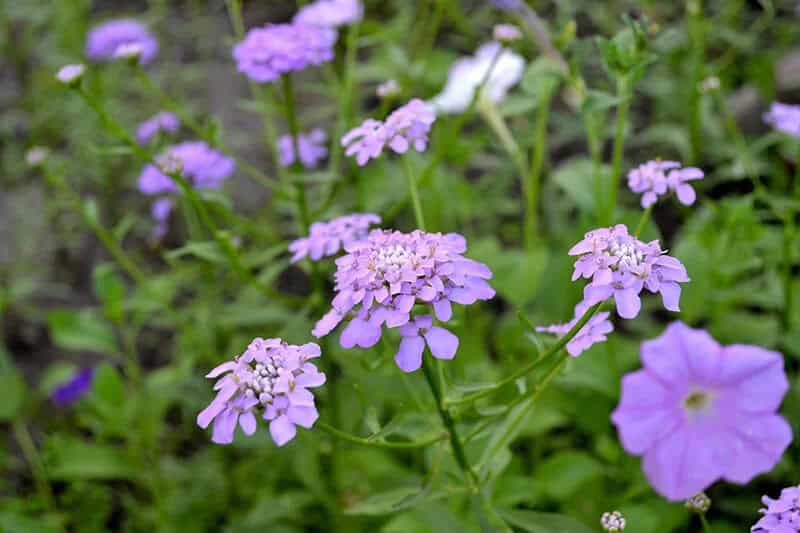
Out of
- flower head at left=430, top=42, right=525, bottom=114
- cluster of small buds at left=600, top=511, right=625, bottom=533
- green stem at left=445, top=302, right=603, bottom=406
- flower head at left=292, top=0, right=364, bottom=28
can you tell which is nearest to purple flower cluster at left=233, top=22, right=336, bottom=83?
flower head at left=292, top=0, right=364, bottom=28

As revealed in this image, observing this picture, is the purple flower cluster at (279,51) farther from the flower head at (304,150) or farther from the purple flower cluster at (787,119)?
the purple flower cluster at (787,119)

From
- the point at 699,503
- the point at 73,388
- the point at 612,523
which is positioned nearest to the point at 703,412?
the point at 699,503

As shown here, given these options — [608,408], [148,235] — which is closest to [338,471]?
[608,408]

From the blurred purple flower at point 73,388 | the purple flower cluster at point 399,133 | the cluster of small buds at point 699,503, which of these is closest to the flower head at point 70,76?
the purple flower cluster at point 399,133

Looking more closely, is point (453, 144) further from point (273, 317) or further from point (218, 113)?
point (218, 113)

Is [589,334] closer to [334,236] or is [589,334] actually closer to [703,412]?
[334,236]
